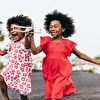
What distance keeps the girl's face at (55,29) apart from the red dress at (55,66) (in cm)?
13

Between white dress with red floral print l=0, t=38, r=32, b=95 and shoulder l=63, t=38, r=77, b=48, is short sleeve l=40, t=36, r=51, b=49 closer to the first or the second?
shoulder l=63, t=38, r=77, b=48

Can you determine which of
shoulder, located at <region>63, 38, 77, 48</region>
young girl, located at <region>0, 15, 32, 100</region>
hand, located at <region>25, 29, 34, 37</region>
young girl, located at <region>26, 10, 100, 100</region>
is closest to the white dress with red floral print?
young girl, located at <region>0, 15, 32, 100</region>

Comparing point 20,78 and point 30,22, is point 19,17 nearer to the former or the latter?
point 30,22

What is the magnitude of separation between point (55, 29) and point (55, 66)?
2.07 feet

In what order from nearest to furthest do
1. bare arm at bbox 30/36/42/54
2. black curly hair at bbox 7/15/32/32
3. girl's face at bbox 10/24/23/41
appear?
bare arm at bbox 30/36/42/54, girl's face at bbox 10/24/23/41, black curly hair at bbox 7/15/32/32

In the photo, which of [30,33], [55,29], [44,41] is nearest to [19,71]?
[44,41]

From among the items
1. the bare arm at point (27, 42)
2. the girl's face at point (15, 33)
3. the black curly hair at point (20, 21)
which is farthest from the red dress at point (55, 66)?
the black curly hair at point (20, 21)

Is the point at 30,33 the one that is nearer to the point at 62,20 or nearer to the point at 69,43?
the point at 69,43

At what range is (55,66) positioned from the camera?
10289 millimetres

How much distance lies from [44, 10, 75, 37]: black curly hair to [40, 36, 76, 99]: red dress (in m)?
0.45

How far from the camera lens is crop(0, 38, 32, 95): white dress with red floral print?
11.2m

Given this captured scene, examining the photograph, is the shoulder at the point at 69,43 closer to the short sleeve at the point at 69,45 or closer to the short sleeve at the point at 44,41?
the short sleeve at the point at 69,45

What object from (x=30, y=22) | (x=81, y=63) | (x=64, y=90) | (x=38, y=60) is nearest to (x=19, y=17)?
(x=30, y=22)

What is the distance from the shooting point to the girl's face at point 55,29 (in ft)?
34.2
